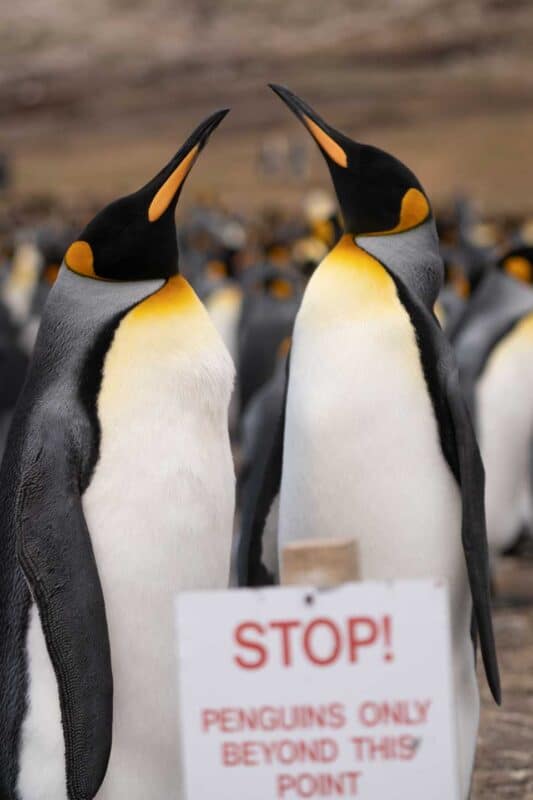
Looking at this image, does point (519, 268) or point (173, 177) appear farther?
point (519, 268)

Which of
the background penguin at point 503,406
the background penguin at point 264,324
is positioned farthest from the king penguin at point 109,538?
the background penguin at point 264,324

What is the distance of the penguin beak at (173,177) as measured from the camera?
3.35 m

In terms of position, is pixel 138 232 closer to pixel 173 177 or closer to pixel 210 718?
pixel 173 177

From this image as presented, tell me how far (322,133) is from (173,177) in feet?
1.43

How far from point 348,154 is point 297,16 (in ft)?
181

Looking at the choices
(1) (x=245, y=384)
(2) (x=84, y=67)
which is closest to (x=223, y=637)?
(1) (x=245, y=384)

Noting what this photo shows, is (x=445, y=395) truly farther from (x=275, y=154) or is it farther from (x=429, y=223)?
(x=275, y=154)

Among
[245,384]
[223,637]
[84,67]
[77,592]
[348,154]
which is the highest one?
[348,154]

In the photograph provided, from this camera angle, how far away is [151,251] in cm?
341

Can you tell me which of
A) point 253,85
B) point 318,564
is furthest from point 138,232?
point 253,85

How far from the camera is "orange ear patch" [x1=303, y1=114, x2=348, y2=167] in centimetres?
366

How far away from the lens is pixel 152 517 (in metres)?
3.24

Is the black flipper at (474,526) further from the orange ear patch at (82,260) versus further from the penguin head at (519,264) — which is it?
the penguin head at (519,264)

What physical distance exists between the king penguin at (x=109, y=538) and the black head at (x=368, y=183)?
42 cm
